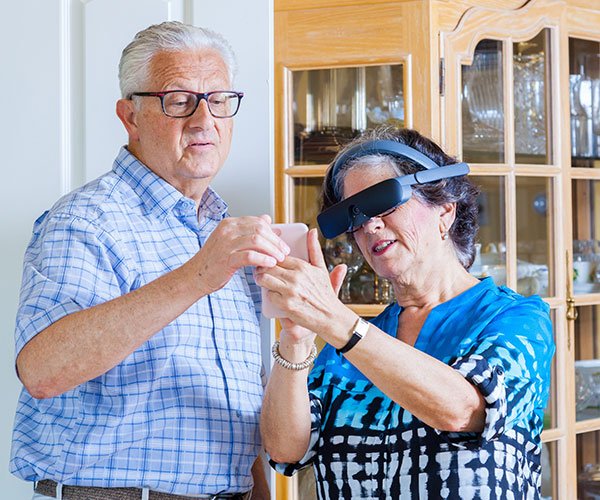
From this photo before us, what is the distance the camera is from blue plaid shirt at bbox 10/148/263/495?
4.42ft

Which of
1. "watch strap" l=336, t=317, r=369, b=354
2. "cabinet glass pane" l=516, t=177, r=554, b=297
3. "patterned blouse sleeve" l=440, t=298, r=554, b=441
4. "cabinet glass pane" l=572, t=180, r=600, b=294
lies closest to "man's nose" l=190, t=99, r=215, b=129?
"watch strap" l=336, t=317, r=369, b=354

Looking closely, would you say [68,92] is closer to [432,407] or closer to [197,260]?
[197,260]

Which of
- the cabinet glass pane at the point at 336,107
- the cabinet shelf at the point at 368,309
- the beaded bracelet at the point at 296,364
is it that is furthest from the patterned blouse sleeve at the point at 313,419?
the cabinet glass pane at the point at 336,107

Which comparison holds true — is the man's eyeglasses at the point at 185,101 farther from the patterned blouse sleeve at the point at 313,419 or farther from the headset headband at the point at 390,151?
the patterned blouse sleeve at the point at 313,419

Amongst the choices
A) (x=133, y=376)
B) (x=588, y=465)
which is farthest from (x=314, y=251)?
(x=588, y=465)

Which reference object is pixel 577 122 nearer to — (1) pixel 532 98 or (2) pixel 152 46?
(1) pixel 532 98

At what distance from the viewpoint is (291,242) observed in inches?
52.9

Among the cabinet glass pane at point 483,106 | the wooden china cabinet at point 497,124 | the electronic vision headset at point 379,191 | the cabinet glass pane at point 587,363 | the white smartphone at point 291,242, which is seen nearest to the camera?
the white smartphone at point 291,242

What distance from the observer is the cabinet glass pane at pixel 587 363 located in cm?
252

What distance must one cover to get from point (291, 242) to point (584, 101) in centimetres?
155

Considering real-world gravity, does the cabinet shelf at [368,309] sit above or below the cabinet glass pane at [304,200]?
below

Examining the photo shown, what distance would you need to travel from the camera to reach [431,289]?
1.52 m

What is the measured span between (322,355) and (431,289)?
25 centimetres

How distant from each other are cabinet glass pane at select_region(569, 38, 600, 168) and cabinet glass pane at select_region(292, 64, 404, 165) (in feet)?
2.11
